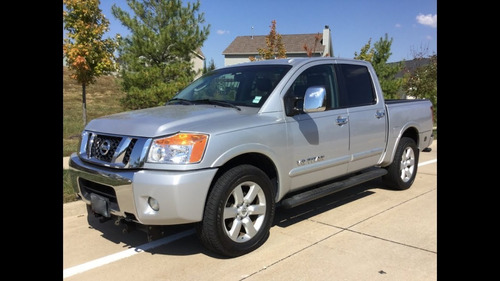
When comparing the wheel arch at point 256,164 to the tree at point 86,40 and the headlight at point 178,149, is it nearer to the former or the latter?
the headlight at point 178,149

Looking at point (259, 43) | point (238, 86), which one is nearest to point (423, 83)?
point (238, 86)

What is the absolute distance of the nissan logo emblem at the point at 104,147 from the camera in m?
3.62

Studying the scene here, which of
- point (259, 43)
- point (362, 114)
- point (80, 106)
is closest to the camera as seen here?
point (362, 114)

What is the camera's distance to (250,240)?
12.4 feet

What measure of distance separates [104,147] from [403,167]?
450 centimetres

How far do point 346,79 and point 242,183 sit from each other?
2352mm

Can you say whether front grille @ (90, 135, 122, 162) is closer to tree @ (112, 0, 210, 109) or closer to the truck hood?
the truck hood

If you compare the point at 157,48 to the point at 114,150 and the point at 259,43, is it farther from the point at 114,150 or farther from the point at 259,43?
the point at 259,43

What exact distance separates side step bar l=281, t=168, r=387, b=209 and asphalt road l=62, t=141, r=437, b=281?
1.19 feet

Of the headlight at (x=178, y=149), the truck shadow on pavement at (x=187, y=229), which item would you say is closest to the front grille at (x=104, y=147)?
the headlight at (x=178, y=149)

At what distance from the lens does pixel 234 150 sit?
3545 mm
